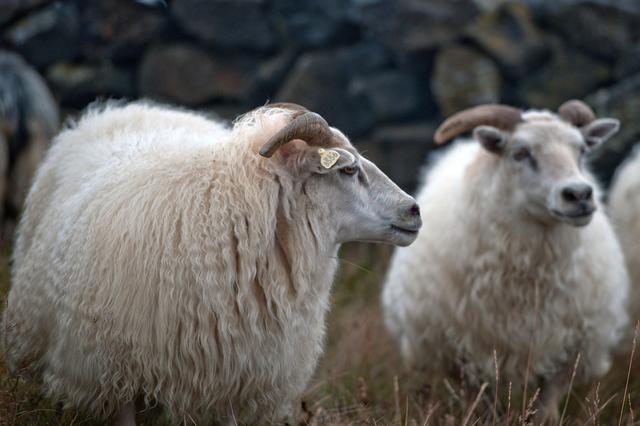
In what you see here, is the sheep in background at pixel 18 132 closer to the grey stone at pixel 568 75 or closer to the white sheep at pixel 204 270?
the white sheep at pixel 204 270

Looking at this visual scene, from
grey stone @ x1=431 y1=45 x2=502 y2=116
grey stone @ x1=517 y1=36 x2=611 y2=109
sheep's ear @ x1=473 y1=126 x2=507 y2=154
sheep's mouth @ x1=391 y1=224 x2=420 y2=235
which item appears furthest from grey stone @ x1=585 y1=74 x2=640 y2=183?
sheep's mouth @ x1=391 y1=224 x2=420 y2=235

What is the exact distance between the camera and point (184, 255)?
3.21m

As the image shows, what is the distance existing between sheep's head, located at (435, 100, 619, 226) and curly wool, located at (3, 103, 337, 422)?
1637 mm

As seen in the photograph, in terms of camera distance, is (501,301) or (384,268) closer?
(501,301)

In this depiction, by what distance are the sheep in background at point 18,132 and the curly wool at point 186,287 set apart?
3.05 metres

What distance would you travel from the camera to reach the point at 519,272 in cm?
485

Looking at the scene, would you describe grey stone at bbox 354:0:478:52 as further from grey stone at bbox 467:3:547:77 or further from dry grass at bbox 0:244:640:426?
dry grass at bbox 0:244:640:426

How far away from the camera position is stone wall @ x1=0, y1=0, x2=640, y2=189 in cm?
717

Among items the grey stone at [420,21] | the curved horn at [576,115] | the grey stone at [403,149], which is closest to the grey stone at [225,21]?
the grey stone at [420,21]

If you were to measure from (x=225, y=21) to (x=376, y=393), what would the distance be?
3.81 meters

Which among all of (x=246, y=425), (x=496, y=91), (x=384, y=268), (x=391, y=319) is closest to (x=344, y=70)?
(x=496, y=91)

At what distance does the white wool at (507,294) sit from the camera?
15.8ft

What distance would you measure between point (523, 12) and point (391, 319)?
3201 mm

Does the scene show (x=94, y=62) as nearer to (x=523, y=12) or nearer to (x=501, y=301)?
(x=523, y=12)
